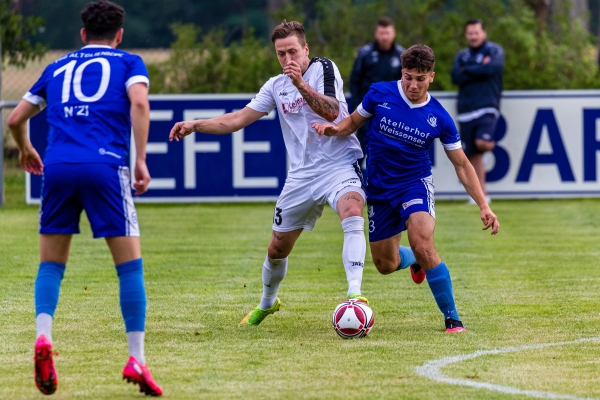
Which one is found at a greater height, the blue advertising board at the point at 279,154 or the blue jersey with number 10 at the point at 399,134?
the blue jersey with number 10 at the point at 399,134

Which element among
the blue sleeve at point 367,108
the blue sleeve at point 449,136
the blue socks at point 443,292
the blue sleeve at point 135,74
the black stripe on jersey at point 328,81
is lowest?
the blue socks at point 443,292

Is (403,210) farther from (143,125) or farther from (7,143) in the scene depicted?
(7,143)

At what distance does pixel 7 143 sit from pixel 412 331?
981 cm

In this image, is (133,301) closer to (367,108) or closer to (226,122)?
(226,122)

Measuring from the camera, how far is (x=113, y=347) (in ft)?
19.7

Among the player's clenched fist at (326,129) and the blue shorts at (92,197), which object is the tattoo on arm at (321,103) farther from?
the blue shorts at (92,197)

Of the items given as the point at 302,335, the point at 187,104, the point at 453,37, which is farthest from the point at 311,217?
the point at 453,37

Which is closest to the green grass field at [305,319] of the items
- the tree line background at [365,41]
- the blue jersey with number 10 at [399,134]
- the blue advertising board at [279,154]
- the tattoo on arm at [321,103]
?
the blue jersey with number 10 at [399,134]

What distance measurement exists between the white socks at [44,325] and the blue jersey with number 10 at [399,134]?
2501 mm

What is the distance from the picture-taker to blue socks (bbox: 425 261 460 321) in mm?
6520

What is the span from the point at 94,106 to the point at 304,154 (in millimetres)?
2101

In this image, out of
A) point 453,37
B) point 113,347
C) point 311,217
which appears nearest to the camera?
point 113,347

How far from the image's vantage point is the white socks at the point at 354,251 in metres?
6.50

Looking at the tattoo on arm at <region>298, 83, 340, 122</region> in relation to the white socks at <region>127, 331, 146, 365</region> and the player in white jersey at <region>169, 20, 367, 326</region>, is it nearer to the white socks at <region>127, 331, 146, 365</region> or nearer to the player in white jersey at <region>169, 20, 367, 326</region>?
the player in white jersey at <region>169, 20, 367, 326</region>
